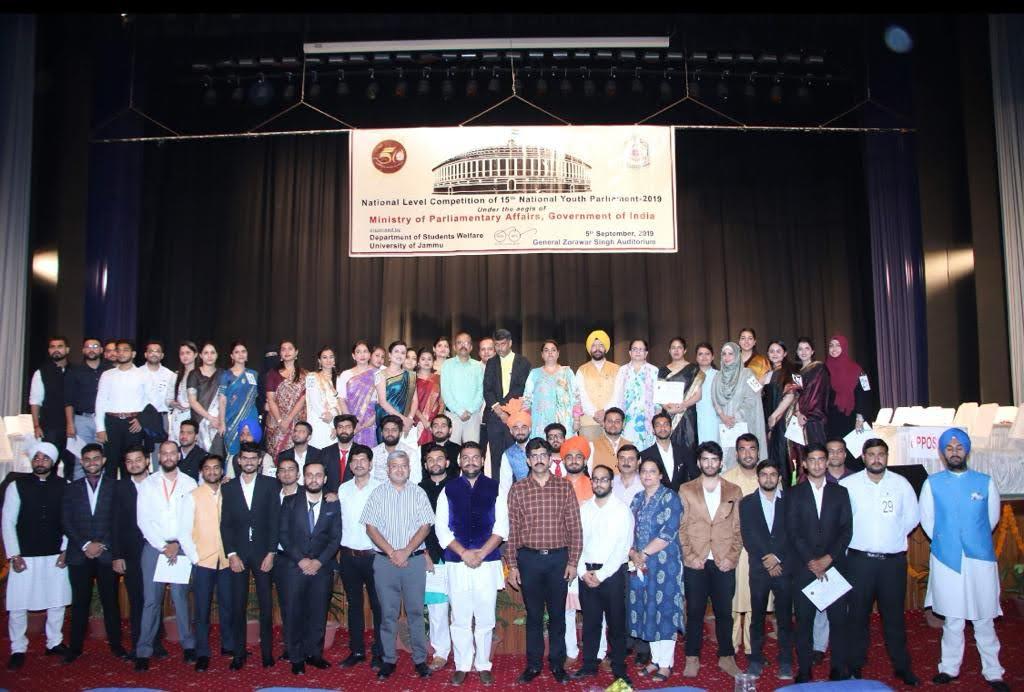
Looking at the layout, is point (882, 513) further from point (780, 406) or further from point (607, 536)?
point (780, 406)

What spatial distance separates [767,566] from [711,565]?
1.08 ft

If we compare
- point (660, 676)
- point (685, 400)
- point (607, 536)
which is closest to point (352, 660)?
point (607, 536)

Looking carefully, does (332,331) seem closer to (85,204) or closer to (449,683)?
(85,204)

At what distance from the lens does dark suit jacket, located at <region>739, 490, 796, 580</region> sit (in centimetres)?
484

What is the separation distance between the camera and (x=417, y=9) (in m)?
1.74

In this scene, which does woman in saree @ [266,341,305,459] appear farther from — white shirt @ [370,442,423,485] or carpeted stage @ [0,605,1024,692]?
carpeted stage @ [0,605,1024,692]

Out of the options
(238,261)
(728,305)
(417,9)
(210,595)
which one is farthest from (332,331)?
(417,9)

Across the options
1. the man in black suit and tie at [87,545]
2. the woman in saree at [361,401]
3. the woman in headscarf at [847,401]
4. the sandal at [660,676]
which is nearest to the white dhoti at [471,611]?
the sandal at [660,676]

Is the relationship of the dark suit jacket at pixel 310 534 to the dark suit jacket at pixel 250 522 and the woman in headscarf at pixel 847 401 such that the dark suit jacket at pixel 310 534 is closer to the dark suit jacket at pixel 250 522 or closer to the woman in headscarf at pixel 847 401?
the dark suit jacket at pixel 250 522

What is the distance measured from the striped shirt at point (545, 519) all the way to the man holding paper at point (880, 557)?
1625 millimetres

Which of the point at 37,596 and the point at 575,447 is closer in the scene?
the point at 37,596

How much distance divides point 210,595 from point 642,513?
2723mm

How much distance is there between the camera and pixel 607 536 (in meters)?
4.90

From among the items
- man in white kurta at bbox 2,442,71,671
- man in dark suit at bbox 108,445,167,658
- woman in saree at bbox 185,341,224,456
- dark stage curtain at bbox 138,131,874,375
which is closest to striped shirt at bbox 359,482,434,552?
man in dark suit at bbox 108,445,167,658
